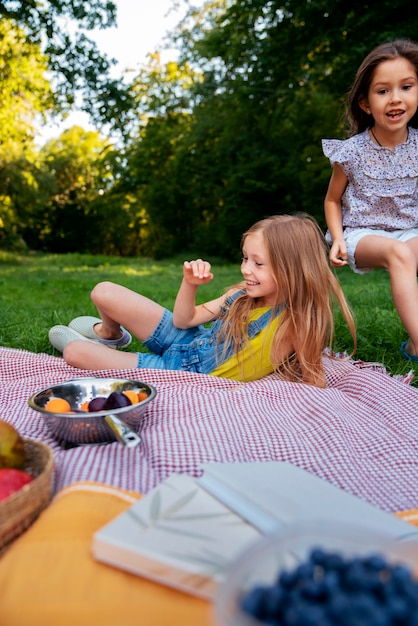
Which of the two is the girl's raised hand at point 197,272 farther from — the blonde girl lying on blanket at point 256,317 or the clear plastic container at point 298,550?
the clear plastic container at point 298,550

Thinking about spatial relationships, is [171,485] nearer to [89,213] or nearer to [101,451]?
[101,451]

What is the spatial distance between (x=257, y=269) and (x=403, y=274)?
0.73 metres

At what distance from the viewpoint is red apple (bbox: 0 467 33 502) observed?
1312 mm

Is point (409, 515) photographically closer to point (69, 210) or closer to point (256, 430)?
point (256, 430)

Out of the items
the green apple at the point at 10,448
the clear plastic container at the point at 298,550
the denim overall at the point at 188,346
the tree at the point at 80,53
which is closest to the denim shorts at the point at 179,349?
the denim overall at the point at 188,346

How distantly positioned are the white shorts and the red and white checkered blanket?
0.72m

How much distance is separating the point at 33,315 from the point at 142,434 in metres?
3.02

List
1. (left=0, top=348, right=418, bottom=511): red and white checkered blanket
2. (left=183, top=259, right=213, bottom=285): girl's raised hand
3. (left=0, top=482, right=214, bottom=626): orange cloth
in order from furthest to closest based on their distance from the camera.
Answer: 1. (left=183, top=259, right=213, bottom=285): girl's raised hand
2. (left=0, top=348, right=418, bottom=511): red and white checkered blanket
3. (left=0, top=482, right=214, bottom=626): orange cloth

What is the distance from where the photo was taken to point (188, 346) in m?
3.00

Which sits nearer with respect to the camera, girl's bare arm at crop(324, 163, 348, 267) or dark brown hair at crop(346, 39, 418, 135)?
dark brown hair at crop(346, 39, 418, 135)

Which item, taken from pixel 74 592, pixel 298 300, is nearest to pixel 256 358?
pixel 298 300

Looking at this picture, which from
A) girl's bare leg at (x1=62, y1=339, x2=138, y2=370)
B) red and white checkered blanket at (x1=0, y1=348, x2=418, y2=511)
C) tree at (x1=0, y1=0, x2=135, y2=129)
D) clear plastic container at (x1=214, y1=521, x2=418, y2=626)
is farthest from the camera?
tree at (x1=0, y1=0, x2=135, y2=129)

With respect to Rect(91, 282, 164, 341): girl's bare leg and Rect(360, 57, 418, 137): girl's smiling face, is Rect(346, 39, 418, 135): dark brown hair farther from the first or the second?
Rect(91, 282, 164, 341): girl's bare leg

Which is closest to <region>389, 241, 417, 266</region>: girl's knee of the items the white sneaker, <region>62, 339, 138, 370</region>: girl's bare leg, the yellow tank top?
the yellow tank top
